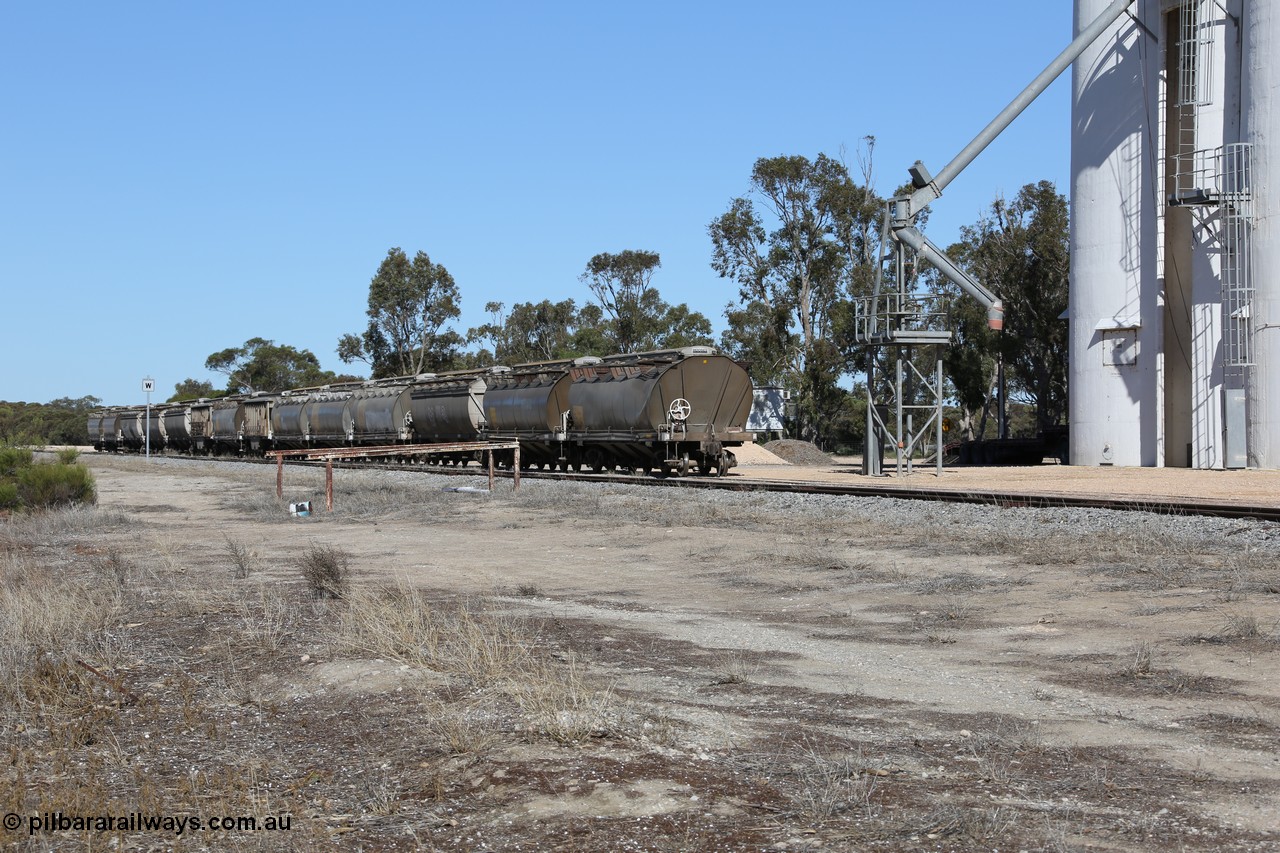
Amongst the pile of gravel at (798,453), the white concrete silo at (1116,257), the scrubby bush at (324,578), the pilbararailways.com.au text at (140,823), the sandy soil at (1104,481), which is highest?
the white concrete silo at (1116,257)

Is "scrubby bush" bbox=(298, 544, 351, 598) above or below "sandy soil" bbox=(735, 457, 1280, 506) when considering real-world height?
below

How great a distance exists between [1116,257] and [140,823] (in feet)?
121

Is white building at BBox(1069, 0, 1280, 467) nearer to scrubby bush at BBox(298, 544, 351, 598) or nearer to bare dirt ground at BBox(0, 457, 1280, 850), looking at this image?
bare dirt ground at BBox(0, 457, 1280, 850)

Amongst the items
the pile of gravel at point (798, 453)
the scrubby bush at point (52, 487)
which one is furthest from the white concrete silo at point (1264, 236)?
the scrubby bush at point (52, 487)

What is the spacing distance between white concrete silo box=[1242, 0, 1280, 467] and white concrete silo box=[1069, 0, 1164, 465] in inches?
148

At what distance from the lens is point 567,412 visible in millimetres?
36281

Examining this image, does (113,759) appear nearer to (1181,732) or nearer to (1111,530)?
(1181,732)

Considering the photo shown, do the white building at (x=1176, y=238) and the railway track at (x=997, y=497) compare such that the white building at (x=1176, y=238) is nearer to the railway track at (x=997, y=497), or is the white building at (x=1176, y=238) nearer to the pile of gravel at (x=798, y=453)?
the railway track at (x=997, y=497)

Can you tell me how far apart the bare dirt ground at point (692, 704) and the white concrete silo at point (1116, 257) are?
22.1 meters

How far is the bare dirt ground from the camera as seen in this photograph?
5.39 m

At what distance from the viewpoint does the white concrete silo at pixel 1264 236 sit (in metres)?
31.7

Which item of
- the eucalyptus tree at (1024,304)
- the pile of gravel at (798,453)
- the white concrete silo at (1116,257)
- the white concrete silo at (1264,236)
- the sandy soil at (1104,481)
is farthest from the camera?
the eucalyptus tree at (1024,304)

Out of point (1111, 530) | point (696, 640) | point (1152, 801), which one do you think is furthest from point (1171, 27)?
point (1152, 801)

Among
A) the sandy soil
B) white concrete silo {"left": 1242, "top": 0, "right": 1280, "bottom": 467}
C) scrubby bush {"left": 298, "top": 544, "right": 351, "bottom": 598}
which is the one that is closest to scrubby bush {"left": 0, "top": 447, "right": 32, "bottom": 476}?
scrubby bush {"left": 298, "top": 544, "right": 351, "bottom": 598}
